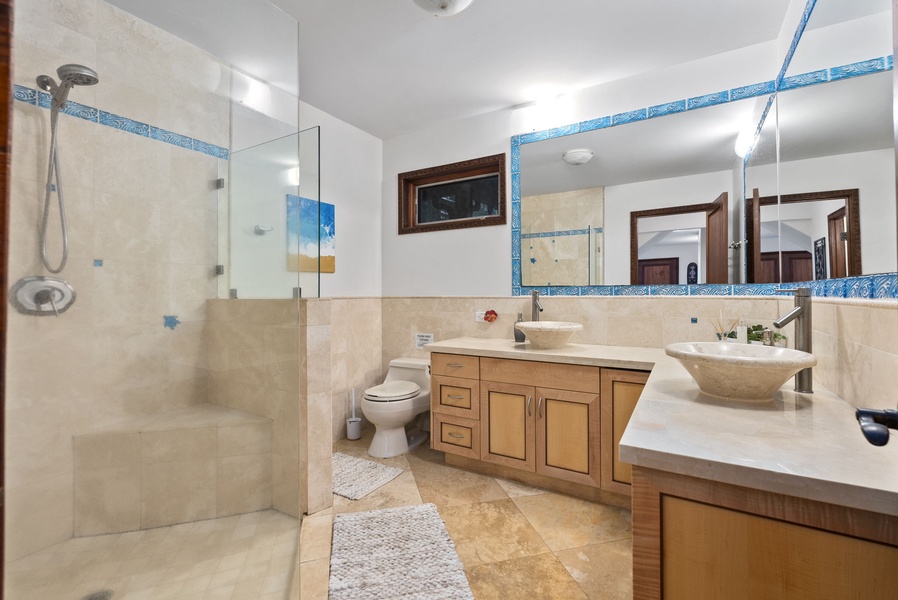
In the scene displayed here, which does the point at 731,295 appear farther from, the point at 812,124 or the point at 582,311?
the point at 812,124

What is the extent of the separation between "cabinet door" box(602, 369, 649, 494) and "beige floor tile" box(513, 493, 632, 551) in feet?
0.50

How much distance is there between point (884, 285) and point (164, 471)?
7.34 feet

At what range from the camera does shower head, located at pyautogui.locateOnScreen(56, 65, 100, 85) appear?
1249 millimetres

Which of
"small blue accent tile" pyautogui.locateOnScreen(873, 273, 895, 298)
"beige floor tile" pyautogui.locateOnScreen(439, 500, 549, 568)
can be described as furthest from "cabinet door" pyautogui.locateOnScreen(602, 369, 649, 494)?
"small blue accent tile" pyautogui.locateOnScreen(873, 273, 895, 298)

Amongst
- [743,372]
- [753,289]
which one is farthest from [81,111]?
[753,289]

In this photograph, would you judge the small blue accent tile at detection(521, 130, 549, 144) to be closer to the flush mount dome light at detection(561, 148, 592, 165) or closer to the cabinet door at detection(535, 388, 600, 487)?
the flush mount dome light at detection(561, 148, 592, 165)

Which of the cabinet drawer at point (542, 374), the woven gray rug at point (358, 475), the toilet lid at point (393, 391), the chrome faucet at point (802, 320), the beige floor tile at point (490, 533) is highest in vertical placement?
the chrome faucet at point (802, 320)

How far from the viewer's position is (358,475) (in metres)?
2.41

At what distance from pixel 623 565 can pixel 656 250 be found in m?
1.72

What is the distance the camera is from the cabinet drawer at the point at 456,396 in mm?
2418

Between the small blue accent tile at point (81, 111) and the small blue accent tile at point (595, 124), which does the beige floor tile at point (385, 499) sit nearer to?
the small blue accent tile at point (81, 111)

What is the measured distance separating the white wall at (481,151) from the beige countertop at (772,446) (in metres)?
1.63

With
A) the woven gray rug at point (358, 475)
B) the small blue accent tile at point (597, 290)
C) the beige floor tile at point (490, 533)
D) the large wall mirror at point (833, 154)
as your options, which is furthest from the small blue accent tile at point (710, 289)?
the woven gray rug at point (358, 475)

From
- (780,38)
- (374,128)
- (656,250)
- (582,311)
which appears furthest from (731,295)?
(374,128)
